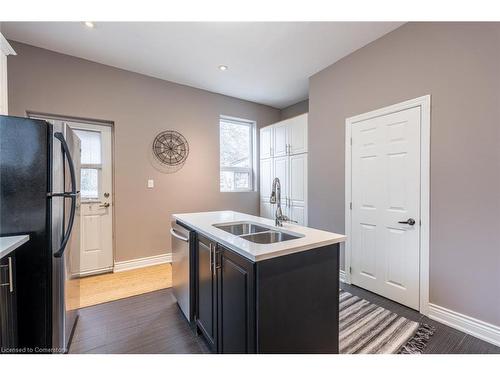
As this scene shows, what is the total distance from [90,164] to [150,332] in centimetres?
233

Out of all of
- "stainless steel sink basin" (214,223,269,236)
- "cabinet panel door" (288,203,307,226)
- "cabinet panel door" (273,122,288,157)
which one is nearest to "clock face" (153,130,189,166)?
"cabinet panel door" (273,122,288,157)

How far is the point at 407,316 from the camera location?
2113mm

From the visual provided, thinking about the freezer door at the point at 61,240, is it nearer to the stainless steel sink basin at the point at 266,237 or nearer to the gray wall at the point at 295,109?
the stainless steel sink basin at the point at 266,237

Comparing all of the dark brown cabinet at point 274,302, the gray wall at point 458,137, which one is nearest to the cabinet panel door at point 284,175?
the gray wall at point 458,137

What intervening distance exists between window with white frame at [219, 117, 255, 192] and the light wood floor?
70.2 inches

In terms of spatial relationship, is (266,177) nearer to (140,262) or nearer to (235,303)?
(140,262)

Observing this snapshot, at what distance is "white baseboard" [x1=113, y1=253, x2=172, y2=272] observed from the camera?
3228 millimetres

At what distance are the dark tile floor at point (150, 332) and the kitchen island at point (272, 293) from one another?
0.34 metres

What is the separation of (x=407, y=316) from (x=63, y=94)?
14.5 ft

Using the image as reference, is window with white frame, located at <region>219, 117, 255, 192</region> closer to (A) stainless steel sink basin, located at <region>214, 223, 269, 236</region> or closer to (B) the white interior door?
(B) the white interior door

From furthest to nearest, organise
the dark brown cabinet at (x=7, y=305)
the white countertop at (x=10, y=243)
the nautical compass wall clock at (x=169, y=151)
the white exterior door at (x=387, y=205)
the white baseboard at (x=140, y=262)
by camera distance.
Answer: the nautical compass wall clock at (x=169, y=151), the white baseboard at (x=140, y=262), the white exterior door at (x=387, y=205), the dark brown cabinet at (x=7, y=305), the white countertop at (x=10, y=243)

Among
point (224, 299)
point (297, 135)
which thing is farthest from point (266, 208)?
point (224, 299)

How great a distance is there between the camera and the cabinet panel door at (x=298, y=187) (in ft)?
11.8
